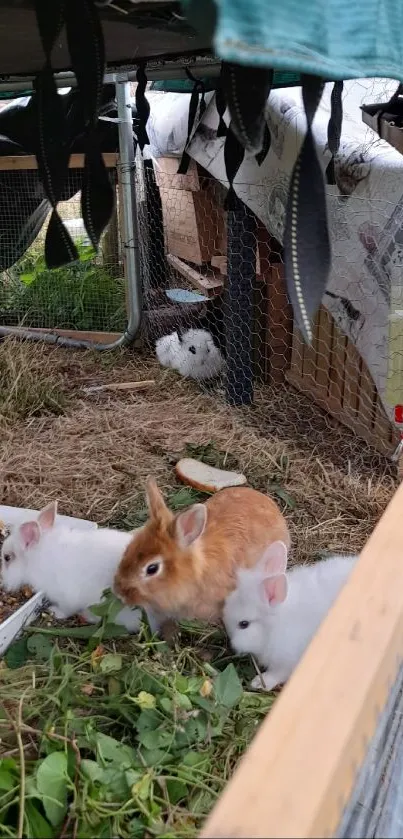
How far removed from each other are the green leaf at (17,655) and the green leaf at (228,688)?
0.53 metres

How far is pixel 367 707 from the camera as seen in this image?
2.73 feet

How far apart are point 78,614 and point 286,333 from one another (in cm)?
245

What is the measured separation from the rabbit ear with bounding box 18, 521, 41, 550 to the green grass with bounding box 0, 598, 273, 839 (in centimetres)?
28

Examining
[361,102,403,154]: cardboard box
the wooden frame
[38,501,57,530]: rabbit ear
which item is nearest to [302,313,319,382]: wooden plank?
the wooden frame

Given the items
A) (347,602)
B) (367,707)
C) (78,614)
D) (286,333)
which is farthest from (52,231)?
(286,333)

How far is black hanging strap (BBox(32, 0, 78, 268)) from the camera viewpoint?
41.6 inches

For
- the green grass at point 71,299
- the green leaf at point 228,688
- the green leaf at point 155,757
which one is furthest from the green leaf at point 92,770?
the green grass at point 71,299

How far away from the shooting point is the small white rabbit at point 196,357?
4332 millimetres

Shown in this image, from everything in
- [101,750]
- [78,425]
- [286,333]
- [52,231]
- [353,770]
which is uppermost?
[52,231]

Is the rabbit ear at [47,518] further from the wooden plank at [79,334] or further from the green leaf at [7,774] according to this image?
the wooden plank at [79,334]

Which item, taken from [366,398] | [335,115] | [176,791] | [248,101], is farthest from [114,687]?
[366,398]

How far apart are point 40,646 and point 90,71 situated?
4.71 feet

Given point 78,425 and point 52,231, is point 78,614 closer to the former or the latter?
point 52,231

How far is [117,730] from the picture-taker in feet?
5.27
